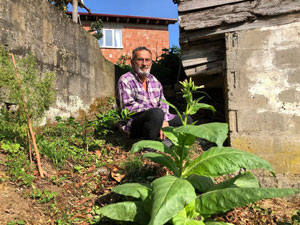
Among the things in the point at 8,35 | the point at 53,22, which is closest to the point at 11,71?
the point at 8,35

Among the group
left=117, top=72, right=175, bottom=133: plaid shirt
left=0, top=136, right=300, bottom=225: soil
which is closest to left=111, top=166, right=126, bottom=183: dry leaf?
left=0, top=136, right=300, bottom=225: soil

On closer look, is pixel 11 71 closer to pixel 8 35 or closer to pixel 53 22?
pixel 8 35

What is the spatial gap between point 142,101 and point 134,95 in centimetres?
15

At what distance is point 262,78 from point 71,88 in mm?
3907

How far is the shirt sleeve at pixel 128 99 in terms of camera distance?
3631 millimetres

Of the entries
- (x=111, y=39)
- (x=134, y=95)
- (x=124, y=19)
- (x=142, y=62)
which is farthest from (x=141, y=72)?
(x=124, y=19)

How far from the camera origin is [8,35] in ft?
12.1

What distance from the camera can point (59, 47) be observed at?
199 inches

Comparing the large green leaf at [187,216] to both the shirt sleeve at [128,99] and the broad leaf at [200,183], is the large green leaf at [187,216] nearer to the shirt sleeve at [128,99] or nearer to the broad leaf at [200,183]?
the broad leaf at [200,183]

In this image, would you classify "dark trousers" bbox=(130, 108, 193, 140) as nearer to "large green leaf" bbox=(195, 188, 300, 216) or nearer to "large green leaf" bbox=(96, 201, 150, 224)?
"large green leaf" bbox=(96, 201, 150, 224)

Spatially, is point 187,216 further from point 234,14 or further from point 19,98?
point 234,14

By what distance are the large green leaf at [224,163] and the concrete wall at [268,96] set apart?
128cm

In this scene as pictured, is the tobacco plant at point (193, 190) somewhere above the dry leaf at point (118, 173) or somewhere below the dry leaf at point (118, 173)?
above

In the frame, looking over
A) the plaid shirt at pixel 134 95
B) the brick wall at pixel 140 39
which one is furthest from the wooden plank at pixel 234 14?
the brick wall at pixel 140 39
